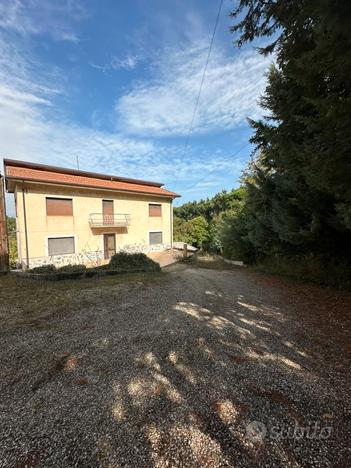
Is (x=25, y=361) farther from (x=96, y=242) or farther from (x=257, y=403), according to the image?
(x=96, y=242)

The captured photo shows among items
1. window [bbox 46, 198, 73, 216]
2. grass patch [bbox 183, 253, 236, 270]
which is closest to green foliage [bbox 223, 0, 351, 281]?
grass patch [bbox 183, 253, 236, 270]

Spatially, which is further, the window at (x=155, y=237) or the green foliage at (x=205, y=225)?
the green foliage at (x=205, y=225)

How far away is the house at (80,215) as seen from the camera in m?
12.1

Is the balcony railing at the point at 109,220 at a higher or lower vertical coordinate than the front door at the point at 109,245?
higher

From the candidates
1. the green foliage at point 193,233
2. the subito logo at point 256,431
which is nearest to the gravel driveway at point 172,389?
the subito logo at point 256,431

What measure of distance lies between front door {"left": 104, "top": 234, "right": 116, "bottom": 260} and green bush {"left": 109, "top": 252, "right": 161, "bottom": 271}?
23.7 ft

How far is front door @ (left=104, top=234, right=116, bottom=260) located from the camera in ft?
52.0

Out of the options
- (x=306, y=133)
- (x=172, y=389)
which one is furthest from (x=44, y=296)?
(x=306, y=133)

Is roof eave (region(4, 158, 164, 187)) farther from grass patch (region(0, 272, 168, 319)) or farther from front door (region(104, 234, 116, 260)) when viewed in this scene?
grass patch (region(0, 272, 168, 319))

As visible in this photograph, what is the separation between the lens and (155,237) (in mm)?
18438

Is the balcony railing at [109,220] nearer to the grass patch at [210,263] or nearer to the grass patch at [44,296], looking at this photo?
the grass patch at [210,263]

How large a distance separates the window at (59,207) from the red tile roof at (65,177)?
1.20 m

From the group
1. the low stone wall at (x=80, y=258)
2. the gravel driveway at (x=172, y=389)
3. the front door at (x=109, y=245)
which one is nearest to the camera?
the gravel driveway at (x=172, y=389)

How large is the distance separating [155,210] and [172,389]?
1713 cm
